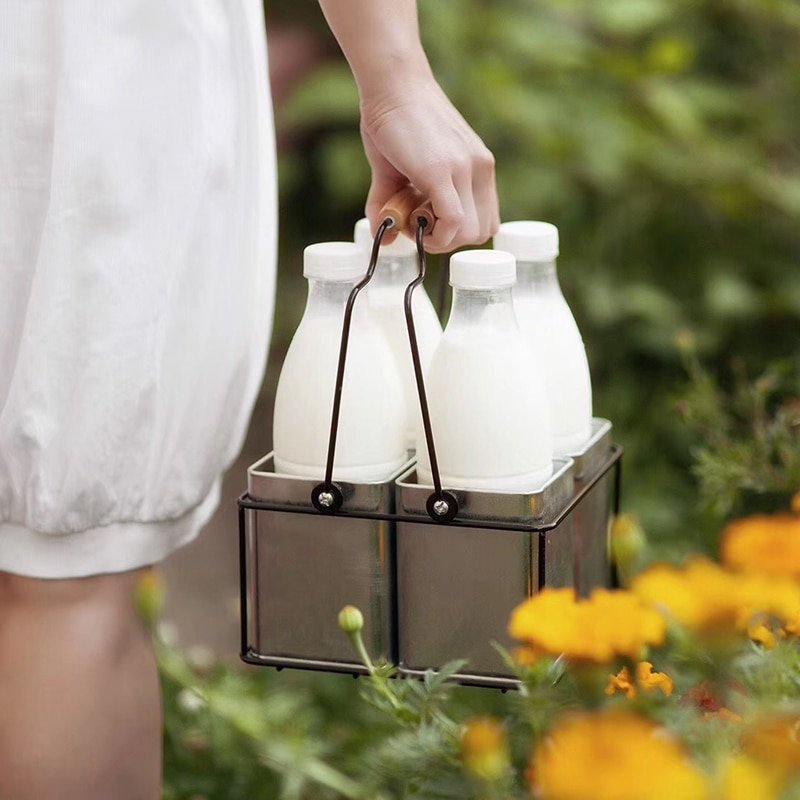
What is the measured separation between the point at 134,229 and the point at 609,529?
48cm

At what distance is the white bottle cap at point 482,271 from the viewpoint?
1.01 meters

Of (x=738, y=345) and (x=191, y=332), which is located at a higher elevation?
(x=191, y=332)

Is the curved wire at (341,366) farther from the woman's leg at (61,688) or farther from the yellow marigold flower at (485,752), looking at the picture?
the yellow marigold flower at (485,752)

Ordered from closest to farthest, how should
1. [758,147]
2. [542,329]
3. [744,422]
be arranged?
[542,329] < [744,422] < [758,147]

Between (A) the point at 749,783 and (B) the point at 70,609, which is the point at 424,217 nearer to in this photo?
(B) the point at 70,609

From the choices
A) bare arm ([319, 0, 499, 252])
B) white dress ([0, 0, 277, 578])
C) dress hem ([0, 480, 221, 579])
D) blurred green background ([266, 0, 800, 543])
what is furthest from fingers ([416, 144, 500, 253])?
blurred green background ([266, 0, 800, 543])

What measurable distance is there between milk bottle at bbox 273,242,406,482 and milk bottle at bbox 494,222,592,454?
14cm

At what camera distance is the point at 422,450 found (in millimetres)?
1035

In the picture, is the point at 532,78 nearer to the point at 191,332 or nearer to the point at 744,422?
the point at 744,422

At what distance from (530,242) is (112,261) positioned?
1.09 ft

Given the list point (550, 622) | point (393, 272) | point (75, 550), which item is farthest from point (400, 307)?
point (550, 622)

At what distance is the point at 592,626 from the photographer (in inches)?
25.1

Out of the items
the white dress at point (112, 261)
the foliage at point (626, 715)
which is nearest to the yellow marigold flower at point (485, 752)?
the foliage at point (626, 715)

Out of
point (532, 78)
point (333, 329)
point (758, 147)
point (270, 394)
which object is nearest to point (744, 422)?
point (758, 147)
